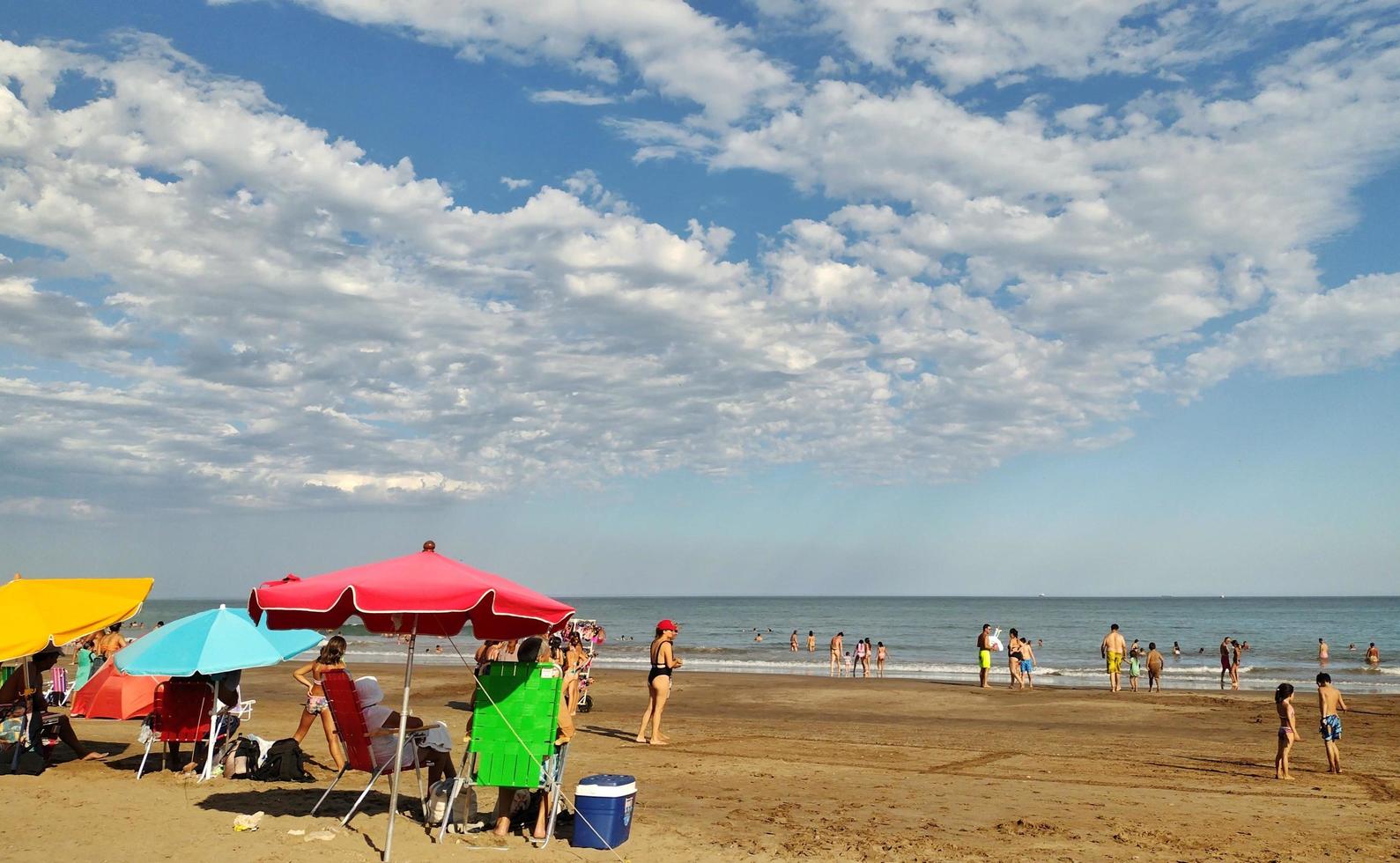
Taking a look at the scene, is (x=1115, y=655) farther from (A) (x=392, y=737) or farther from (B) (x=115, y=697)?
(B) (x=115, y=697)

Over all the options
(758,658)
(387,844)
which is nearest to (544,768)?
(387,844)

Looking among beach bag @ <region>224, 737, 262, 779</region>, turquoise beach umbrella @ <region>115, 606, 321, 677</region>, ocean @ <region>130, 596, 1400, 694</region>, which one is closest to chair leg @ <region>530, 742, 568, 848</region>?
turquoise beach umbrella @ <region>115, 606, 321, 677</region>

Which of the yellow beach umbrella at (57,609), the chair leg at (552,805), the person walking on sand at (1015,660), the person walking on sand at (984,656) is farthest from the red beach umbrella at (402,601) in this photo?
the person walking on sand at (1015,660)

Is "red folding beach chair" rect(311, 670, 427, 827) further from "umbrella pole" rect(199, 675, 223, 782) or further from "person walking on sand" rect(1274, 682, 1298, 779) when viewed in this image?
"person walking on sand" rect(1274, 682, 1298, 779)

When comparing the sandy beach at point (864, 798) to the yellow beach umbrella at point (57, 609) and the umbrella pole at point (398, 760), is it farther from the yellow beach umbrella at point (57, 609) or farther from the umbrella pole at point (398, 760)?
the yellow beach umbrella at point (57, 609)

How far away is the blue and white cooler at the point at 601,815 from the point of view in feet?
24.4

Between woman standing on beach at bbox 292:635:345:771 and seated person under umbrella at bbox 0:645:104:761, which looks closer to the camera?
woman standing on beach at bbox 292:635:345:771

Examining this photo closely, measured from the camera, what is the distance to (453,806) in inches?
311

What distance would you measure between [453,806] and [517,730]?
0.99m

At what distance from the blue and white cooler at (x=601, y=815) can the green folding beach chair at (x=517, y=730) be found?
0.76 feet

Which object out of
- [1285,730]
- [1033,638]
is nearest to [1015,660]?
[1285,730]

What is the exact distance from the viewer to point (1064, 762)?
43.1 feet

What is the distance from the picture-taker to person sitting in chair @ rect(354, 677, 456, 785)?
8016mm

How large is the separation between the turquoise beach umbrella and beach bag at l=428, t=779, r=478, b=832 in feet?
7.11
